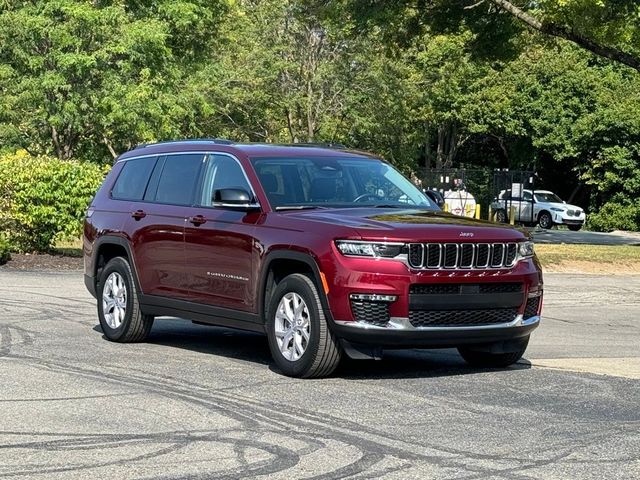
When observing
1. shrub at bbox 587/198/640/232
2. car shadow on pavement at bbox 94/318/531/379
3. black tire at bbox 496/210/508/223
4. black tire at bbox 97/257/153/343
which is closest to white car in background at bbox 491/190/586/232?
shrub at bbox 587/198/640/232

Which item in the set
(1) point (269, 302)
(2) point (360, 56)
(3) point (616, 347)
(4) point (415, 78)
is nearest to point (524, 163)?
(4) point (415, 78)

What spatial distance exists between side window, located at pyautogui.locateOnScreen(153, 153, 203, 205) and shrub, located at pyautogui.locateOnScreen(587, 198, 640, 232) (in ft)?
126

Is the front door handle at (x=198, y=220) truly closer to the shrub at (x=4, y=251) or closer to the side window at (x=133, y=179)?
the side window at (x=133, y=179)

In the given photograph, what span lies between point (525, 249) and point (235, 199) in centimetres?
242

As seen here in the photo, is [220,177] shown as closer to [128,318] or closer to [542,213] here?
[128,318]

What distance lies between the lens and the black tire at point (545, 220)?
48500 millimetres

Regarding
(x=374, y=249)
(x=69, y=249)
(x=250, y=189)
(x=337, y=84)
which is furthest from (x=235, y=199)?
(x=337, y=84)

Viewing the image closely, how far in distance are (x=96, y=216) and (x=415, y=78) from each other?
124 feet

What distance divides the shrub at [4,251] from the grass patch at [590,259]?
1039cm

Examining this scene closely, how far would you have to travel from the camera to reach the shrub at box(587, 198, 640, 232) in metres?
47.8

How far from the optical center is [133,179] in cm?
1215

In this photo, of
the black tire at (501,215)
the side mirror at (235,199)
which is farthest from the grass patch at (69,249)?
the black tire at (501,215)

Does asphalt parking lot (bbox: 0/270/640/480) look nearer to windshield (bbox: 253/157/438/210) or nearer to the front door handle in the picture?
the front door handle

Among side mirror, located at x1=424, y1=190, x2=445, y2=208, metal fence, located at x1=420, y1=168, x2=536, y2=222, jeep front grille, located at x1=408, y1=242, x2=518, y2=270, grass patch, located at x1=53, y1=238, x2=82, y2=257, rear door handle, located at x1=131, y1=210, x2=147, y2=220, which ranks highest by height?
metal fence, located at x1=420, y1=168, x2=536, y2=222
